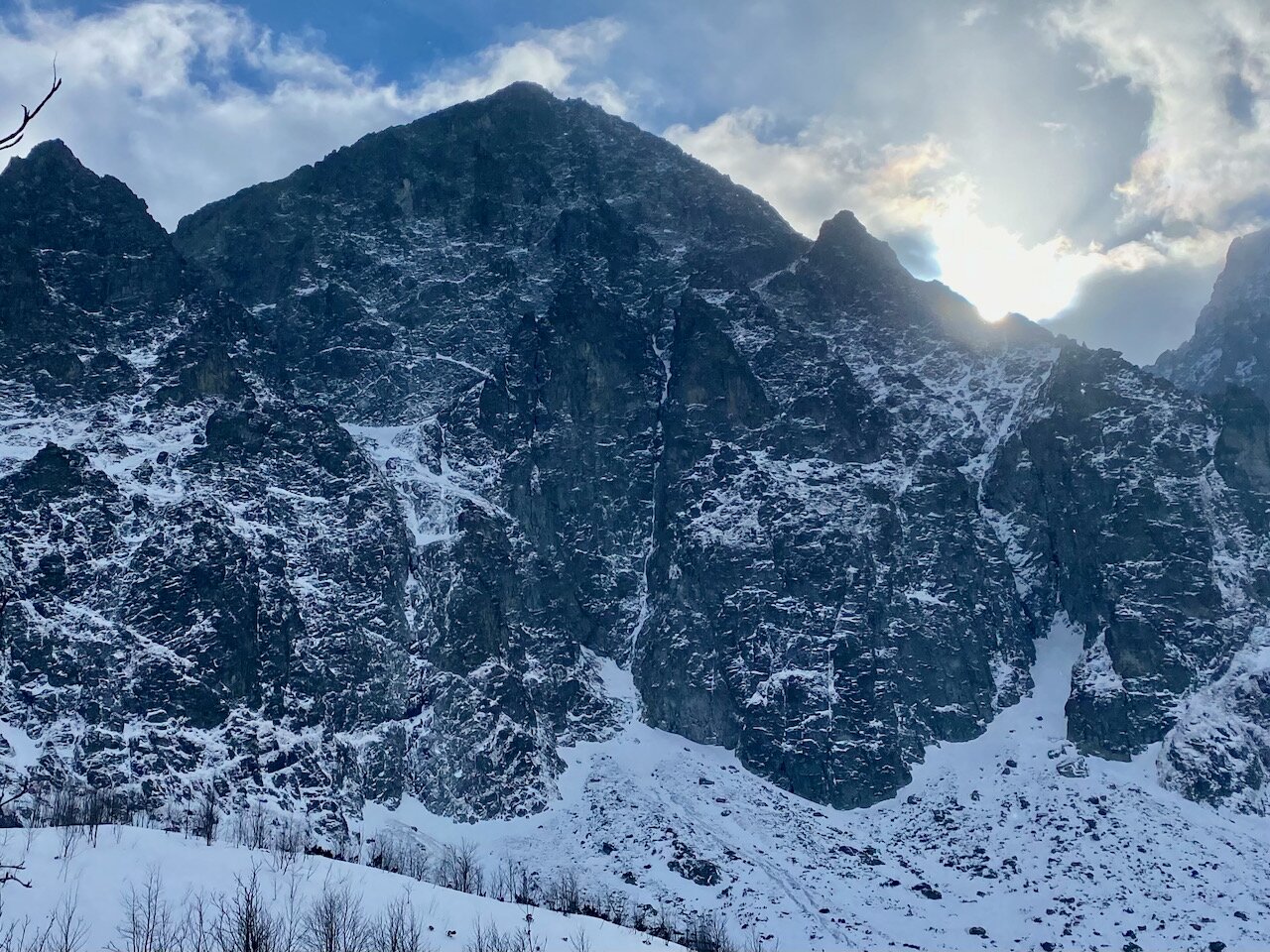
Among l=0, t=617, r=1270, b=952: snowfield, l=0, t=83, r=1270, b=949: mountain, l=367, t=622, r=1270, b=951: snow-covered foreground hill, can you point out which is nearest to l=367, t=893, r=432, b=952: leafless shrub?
l=0, t=617, r=1270, b=952: snowfield

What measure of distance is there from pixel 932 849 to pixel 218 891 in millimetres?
101436

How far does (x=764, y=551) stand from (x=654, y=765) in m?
37.6

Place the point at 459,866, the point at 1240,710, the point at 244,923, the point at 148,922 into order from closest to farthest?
the point at 148,922, the point at 244,923, the point at 459,866, the point at 1240,710

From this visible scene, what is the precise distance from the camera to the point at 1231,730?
143 m

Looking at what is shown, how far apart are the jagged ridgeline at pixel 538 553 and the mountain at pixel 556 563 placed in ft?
1.51

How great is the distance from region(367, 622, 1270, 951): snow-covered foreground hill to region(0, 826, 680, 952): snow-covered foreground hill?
6500 cm

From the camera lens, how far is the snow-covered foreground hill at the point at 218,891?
45.3m

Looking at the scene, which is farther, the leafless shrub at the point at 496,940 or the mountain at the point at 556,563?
the mountain at the point at 556,563

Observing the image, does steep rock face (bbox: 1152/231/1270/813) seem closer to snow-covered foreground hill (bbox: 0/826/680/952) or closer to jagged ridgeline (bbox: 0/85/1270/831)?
jagged ridgeline (bbox: 0/85/1270/831)

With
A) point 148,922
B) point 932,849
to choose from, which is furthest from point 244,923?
point 932,849

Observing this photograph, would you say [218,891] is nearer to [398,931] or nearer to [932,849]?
[398,931]

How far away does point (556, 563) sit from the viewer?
176 meters

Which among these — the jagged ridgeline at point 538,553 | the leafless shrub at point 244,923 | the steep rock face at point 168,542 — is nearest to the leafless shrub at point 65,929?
the leafless shrub at point 244,923

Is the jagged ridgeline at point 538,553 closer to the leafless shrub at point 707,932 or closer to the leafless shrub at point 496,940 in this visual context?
the leafless shrub at point 707,932
